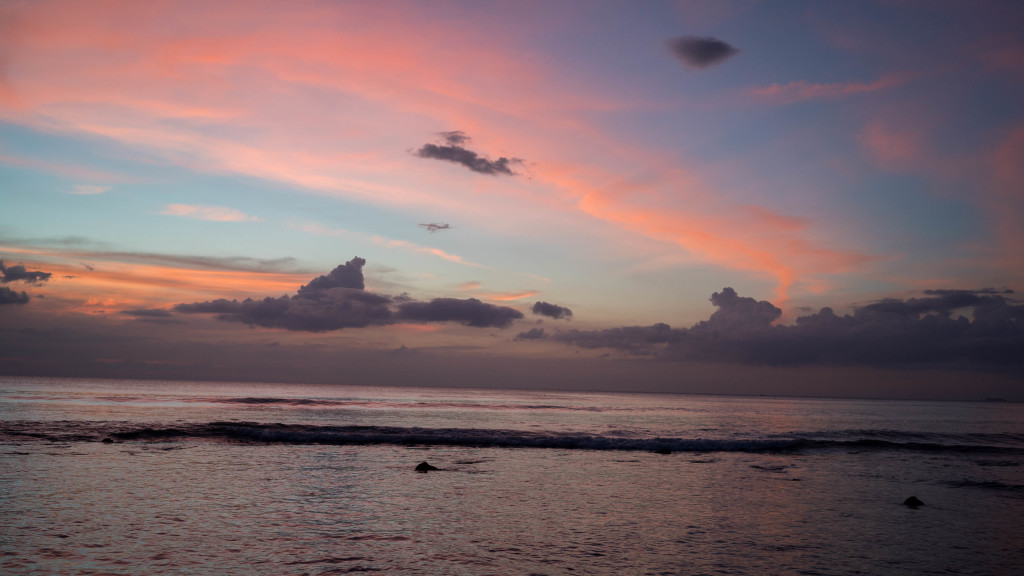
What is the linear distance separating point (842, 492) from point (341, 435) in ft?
104

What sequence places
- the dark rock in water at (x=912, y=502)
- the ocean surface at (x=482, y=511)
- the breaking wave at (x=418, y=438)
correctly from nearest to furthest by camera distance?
the ocean surface at (x=482, y=511)
the dark rock in water at (x=912, y=502)
the breaking wave at (x=418, y=438)

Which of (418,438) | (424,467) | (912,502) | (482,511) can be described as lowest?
(418,438)

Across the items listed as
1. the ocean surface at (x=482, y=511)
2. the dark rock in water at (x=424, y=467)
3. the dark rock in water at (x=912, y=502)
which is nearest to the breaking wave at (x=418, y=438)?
the ocean surface at (x=482, y=511)

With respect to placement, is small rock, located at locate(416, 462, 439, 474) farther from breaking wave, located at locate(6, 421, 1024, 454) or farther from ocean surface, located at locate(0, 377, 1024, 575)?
breaking wave, located at locate(6, 421, 1024, 454)

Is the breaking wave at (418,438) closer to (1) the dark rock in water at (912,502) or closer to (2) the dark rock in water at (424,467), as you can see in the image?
(2) the dark rock in water at (424,467)

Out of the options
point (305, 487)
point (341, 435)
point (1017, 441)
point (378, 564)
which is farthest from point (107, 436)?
point (1017, 441)

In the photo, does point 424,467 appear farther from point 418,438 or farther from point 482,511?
point 418,438

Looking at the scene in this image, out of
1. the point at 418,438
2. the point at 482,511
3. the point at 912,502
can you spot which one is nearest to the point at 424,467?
the point at 482,511

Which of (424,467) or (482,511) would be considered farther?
(424,467)

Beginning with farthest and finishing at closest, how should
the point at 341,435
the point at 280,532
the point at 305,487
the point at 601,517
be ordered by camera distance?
1. the point at 341,435
2. the point at 305,487
3. the point at 601,517
4. the point at 280,532

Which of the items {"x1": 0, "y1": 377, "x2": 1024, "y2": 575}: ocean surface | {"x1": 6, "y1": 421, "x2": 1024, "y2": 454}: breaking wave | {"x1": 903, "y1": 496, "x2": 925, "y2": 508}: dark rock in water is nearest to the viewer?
{"x1": 0, "y1": 377, "x2": 1024, "y2": 575}: ocean surface

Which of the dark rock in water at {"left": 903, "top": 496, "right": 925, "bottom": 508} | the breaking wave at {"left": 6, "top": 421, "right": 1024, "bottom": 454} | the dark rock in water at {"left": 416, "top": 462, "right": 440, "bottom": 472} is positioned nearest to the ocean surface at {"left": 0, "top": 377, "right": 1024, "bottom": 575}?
the dark rock in water at {"left": 903, "top": 496, "right": 925, "bottom": 508}

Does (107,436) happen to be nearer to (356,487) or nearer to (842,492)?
(356,487)

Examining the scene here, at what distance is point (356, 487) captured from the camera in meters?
21.1
